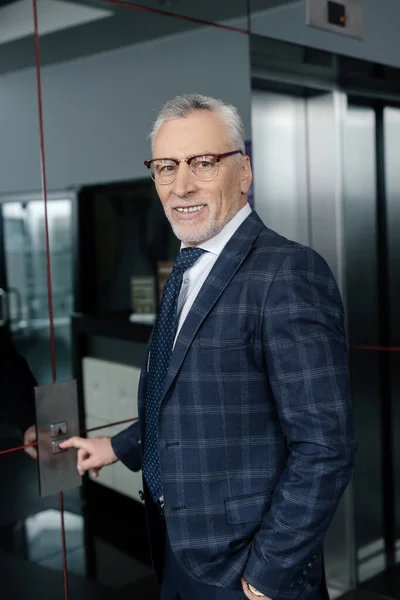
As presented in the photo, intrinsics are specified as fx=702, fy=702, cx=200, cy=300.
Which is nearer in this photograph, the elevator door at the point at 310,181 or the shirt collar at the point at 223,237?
the shirt collar at the point at 223,237

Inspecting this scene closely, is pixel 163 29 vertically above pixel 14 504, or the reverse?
pixel 163 29

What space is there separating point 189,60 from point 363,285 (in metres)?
1.22

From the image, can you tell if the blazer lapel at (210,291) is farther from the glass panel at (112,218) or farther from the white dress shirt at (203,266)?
the glass panel at (112,218)

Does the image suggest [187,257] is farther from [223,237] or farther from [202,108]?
[202,108]

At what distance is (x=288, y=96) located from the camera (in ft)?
9.21

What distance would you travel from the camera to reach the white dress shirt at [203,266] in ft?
5.52

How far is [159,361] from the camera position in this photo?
1698 mm

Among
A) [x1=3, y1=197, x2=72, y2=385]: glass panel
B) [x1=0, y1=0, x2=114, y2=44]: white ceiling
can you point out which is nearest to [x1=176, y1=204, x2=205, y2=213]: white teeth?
[x1=3, y1=197, x2=72, y2=385]: glass panel

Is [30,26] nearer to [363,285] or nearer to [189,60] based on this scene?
[189,60]

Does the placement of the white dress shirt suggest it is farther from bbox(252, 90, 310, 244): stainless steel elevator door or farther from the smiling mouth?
bbox(252, 90, 310, 244): stainless steel elevator door

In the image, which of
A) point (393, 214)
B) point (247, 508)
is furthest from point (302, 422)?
point (393, 214)

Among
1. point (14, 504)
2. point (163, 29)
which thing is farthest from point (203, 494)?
point (163, 29)

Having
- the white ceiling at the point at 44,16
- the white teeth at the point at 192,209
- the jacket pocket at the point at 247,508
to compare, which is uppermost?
the white ceiling at the point at 44,16

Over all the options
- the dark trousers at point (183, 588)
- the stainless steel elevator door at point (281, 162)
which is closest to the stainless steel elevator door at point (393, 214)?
the stainless steel elevator door at point (281, 162)
